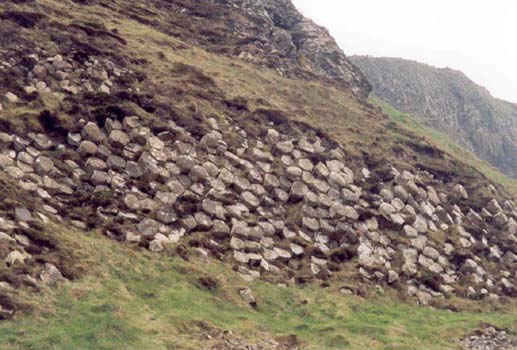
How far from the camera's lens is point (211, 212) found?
23.5 m

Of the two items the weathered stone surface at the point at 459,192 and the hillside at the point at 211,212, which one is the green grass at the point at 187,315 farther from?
the weathered stone surface at the point at 459,192

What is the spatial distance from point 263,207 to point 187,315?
9.13 m

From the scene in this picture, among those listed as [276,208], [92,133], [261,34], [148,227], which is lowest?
[148,227]

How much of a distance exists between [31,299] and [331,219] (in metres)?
14.6

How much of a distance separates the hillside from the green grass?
0.07 m

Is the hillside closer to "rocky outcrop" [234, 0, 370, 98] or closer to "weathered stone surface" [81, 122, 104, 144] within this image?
"weathered stone surface" [81, 122, 104, 144]

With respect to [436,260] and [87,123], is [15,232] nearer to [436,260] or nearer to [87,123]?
[87,123]

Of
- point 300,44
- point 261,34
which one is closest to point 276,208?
point 261,34

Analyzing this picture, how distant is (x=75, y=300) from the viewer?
15914 millimetres

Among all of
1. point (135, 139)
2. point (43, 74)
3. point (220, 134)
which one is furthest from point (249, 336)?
point (43, 74)

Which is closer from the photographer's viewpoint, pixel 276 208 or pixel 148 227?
pixel 148 227

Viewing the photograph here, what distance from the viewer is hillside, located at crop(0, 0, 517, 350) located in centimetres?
1703

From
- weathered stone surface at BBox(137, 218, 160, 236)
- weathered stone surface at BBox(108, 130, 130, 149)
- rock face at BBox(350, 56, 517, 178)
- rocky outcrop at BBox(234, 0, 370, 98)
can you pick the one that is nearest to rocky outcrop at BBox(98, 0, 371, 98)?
rocky outcrop at BBox(234, 0, 370, 98)

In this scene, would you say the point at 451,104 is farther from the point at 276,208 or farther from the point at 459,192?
the point at 276,208
